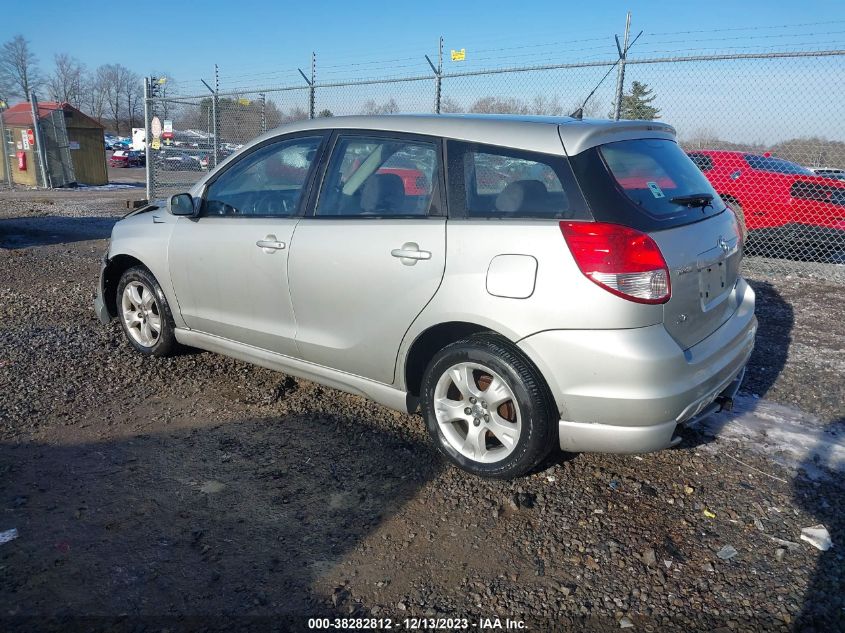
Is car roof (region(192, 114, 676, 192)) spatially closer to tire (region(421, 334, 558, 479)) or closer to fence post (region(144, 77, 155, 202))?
tire (region(421, 334, 558, 479))

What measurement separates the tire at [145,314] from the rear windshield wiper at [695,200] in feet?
11.2

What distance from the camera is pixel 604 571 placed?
2.72 meters

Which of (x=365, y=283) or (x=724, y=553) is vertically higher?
(x=365, y=283)

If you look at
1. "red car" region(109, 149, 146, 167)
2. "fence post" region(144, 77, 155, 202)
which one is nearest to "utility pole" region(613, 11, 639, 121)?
"fence post" region(144, 77, 155, 202)

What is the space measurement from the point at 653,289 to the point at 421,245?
1123 mm

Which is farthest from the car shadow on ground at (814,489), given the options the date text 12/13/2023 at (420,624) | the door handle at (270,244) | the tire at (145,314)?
the tire at (145,314)

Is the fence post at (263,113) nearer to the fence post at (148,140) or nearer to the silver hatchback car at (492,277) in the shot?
the fence post at (148,140)

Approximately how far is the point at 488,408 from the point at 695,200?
154 cm

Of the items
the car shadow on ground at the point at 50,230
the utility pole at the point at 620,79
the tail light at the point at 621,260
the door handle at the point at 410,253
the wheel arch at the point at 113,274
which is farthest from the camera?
the car shadow on ground at the point at 50,230

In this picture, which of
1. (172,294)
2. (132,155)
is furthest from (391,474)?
(132,155)

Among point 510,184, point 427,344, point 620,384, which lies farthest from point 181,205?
point 620,384

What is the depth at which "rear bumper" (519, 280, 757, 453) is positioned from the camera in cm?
287

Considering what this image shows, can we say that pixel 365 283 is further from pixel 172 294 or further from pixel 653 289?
pixel 172 294

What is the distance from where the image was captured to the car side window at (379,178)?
348cm
